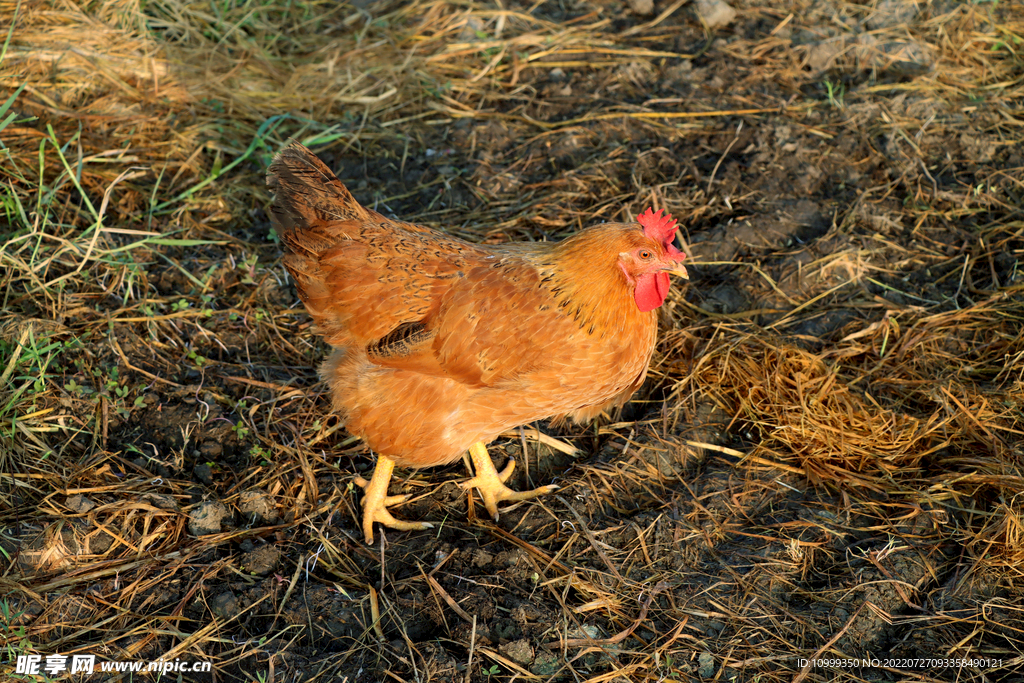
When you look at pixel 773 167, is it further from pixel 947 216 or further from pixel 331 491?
pixel 331 491

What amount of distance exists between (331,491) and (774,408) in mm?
2061

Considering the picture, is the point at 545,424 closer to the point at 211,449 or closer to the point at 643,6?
the point at 211,449

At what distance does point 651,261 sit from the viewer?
2.53 m

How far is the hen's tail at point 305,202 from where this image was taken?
284cm

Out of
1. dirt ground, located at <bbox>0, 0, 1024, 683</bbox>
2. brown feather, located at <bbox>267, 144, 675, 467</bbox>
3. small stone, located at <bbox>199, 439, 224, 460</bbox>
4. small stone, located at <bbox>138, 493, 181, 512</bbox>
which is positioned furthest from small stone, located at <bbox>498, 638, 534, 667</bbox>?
small stone, located at <bbox>199, 439, 224, 460</bbox>

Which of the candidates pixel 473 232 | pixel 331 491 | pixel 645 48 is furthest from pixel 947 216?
pixel 331 491

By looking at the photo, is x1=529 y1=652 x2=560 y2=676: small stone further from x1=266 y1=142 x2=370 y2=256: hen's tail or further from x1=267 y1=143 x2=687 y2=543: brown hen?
x1=266 y1=142 x2=370 y2=256: hen's tail

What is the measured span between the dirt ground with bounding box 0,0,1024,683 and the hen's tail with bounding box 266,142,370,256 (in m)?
0.79

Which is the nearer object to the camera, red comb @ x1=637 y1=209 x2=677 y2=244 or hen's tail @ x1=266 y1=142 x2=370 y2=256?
red comb @ x1=637 y1=209 x2=677 y2=244

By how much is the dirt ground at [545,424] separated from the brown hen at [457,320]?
1.40 ft

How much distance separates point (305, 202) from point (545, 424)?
153 cm

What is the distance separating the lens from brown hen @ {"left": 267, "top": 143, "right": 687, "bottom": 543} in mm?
2549

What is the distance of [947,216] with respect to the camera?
150 inches

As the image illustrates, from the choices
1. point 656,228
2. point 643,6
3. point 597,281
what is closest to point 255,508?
point 597,281
